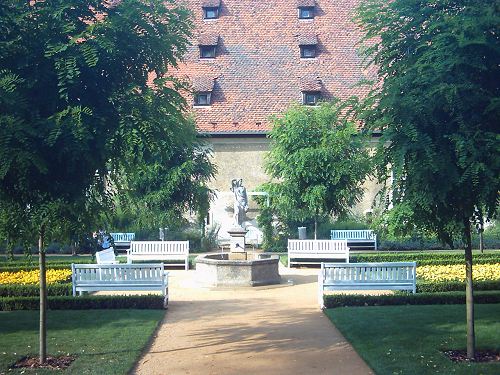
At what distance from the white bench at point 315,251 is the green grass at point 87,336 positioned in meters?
9.75

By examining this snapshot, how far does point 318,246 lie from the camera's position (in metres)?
22.6

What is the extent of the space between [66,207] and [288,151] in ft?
59.3

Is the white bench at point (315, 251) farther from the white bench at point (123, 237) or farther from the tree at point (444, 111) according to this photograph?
the tree at point (444, 111)

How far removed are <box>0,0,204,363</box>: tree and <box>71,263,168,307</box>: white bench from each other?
5491 mm

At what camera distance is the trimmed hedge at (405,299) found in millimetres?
13586

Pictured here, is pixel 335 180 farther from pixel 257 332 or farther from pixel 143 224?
pixel 257 332

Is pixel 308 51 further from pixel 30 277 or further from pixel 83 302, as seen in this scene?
pixel 83 302

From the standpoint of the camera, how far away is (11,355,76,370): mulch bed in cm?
892

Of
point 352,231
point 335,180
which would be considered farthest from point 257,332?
point 352,231

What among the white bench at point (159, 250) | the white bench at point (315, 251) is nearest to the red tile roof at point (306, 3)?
the white bench at point (315, 251)

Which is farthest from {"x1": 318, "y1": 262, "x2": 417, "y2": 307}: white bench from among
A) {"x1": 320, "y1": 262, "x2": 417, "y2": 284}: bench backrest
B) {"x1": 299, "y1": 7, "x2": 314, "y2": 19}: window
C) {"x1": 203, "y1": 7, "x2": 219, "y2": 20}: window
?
{"x1": 203, "y1": 7, "x2": 219, "y2": 20}: window

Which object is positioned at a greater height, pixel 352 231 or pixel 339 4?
pixel 339 4

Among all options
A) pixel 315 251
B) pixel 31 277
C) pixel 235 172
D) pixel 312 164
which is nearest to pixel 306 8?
pixel 235 172

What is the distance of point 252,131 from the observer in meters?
32.2
